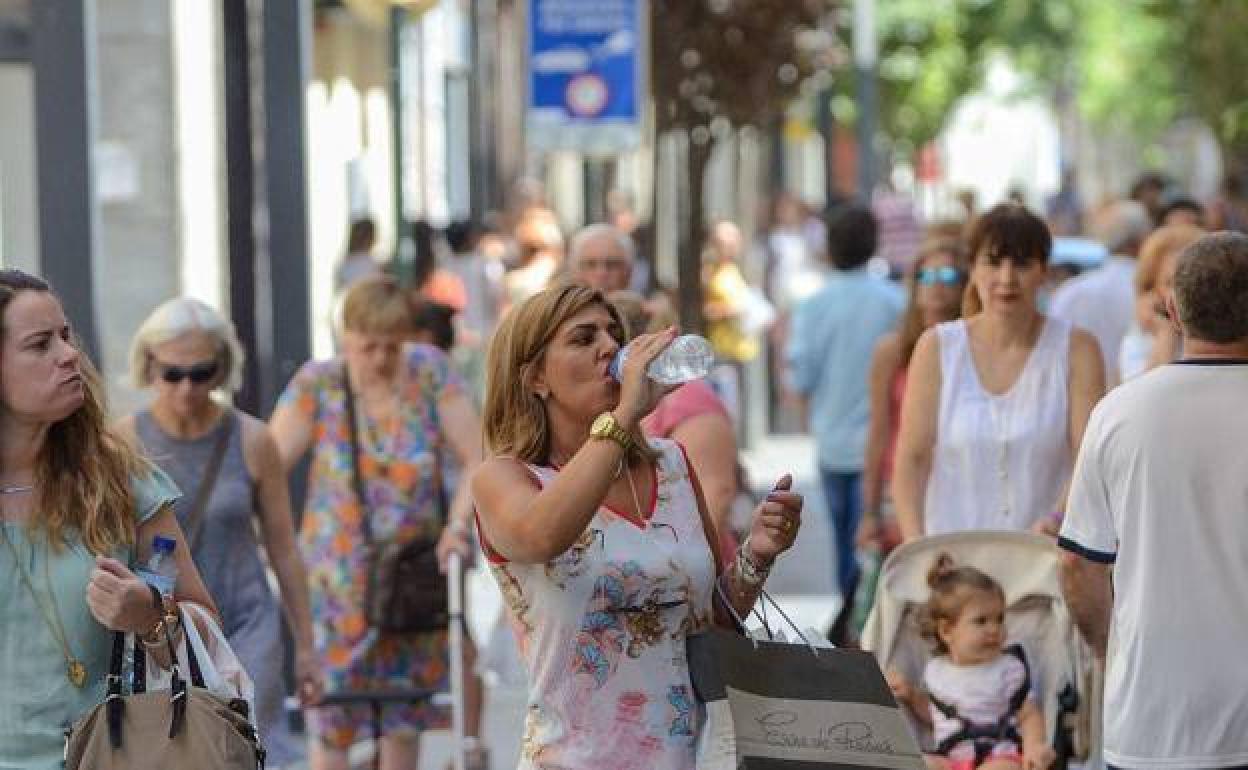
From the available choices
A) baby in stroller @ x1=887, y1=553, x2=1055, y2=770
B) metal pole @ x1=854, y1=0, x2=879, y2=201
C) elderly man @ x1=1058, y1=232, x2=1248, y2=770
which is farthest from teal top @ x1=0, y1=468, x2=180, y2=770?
metal pole @ x1=854, y1=0, x2=879, y2=201

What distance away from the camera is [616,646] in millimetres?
5020

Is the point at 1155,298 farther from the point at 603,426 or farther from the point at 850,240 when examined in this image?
the point at 850,240

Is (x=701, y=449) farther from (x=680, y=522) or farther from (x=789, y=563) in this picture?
(x=789, y=563)

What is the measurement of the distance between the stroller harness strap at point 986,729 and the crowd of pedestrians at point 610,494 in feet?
0.04

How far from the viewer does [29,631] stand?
4.91 metres

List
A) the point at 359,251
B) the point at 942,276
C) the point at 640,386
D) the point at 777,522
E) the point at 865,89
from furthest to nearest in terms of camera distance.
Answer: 1. the point at 865,89
2. the point at 359,251
3. the point at 942,276
4. the point at 777,522
5. the point at 640,386

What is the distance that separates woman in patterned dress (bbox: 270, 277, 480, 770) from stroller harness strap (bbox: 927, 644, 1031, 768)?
2.15 meters

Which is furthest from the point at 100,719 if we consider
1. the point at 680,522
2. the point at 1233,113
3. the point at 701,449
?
the point at 1233,113

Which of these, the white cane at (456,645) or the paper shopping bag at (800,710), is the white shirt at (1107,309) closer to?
the white cane at (456,645)

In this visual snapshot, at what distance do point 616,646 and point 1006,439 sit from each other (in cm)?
285

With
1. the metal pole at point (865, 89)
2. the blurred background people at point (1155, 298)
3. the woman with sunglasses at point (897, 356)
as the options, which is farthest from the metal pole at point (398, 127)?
the blurred background people at point (1155, 298)

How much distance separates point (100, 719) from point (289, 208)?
646 centimetres

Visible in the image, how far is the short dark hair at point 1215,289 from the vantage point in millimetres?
5629

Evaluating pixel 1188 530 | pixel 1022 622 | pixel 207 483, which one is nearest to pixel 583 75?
pixel 207 483
